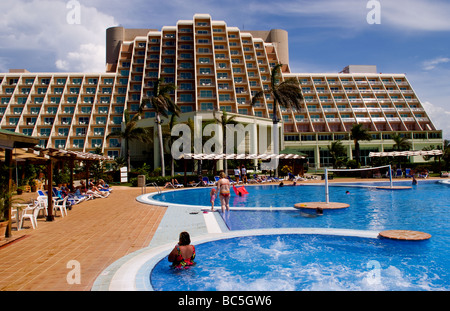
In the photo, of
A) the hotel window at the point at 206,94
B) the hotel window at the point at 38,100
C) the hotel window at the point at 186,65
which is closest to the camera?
the hotel window at the point at 206,94

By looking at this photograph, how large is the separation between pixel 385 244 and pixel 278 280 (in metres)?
3.08

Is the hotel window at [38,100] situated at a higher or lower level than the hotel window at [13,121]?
higher

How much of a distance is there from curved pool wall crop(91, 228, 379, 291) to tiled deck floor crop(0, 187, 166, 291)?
209 mm

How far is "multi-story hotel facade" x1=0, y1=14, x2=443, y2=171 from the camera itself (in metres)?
58.2

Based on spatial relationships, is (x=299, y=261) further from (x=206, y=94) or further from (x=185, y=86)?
(x=185, y=86)

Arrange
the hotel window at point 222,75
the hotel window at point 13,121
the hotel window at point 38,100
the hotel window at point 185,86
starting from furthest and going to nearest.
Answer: the hotel window at point 38,100 → the hotel window at point 222,75 → the hotel window at point 185,86 → the hotel window at point 13,121

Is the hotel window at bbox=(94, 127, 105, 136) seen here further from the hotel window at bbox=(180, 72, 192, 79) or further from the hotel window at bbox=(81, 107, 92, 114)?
the hotel window at bbox=(180, 72, 192, 79)

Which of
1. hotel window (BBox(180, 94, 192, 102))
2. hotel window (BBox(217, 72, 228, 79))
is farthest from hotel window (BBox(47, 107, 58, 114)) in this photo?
hotel window (BBox(217, 72, 228, 79))

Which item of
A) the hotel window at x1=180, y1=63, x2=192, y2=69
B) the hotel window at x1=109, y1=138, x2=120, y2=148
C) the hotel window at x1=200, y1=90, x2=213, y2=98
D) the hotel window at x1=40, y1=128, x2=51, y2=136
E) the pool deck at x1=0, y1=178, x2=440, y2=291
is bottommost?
the pool deck at x1=0, y1=178, x2=440, y2=291

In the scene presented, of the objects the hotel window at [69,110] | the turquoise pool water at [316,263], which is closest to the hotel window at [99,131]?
the hotel window at [69,110]

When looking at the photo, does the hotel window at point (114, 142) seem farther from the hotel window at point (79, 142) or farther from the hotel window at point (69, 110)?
the hotel window at point (69, 110)

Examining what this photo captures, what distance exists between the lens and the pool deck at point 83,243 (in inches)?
188

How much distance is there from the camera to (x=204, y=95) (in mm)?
58375
